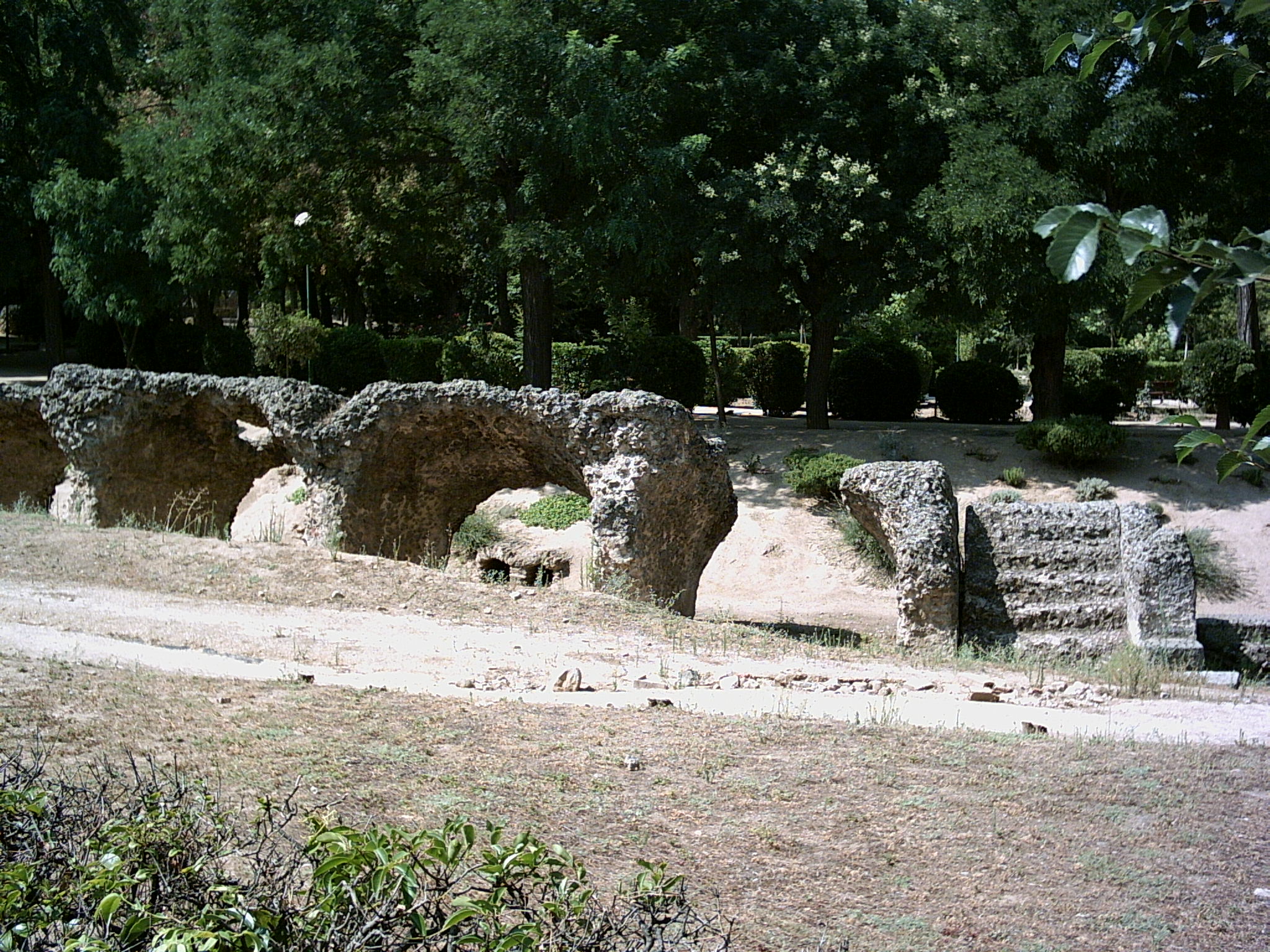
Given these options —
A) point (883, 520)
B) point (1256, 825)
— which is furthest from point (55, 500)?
point (1256, 825)

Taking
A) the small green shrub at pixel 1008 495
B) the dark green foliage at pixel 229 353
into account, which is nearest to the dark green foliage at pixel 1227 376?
the small green shrub at pixel 1008 495

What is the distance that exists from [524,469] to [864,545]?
25.0 ft

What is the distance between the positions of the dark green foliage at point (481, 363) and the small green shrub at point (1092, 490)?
1223 centimetres

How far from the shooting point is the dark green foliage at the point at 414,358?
98.2 feet

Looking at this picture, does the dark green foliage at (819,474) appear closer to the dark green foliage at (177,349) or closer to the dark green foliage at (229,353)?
the dark green foliage at (229,353)

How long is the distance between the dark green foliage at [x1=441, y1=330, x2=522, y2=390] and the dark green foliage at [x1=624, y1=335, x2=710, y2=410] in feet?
7.63

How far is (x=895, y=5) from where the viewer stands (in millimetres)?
26094

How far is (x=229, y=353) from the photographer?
31.0 meters

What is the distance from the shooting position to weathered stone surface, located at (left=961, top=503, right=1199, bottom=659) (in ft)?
37.9

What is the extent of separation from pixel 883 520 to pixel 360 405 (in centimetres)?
554

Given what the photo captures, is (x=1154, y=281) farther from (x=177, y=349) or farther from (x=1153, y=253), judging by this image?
(x=177, y=349)

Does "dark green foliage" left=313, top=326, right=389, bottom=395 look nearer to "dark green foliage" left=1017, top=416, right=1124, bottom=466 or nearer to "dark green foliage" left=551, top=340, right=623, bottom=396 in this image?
"dark green foliage" left=551, top=340, right=623, bottom=396

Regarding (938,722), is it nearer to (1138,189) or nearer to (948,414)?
(1138,189)

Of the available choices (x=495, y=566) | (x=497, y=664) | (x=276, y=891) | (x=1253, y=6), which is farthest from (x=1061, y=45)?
(x=495, y=566)
